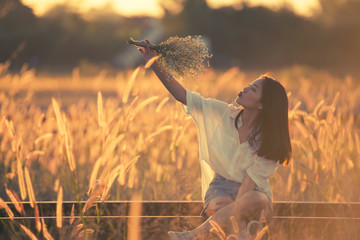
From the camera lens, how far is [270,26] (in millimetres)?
33438

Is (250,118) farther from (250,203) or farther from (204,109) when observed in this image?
(250,203)

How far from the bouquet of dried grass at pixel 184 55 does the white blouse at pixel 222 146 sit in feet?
0.40

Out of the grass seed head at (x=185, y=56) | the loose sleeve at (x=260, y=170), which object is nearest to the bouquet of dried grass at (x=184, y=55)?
the grass seed head at (x=185, y=56)

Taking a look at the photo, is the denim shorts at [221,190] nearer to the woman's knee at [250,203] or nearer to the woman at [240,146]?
the woman at [240,146]

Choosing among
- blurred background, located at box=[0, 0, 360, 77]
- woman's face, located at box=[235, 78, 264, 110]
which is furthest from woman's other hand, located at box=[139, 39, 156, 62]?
blurred background, located at box=[0, 0, 360, 77]

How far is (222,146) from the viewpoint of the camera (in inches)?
103

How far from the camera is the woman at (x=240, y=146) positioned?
2.44m

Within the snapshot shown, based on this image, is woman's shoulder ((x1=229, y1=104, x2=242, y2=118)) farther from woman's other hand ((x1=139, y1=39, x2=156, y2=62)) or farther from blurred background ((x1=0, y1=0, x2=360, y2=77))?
blurred background ((x1=0, y1=0, x2=360, y2=77))

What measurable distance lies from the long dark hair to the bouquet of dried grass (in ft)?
0.99

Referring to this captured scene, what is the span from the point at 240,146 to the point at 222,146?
→ 0.29 ft

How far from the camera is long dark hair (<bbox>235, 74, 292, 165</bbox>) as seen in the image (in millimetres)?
2490

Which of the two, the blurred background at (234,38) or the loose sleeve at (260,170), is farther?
the blurred background at (234,38)

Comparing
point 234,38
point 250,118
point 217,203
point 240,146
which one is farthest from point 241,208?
point 234,38

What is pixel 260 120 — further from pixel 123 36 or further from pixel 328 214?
pixel 123 36
